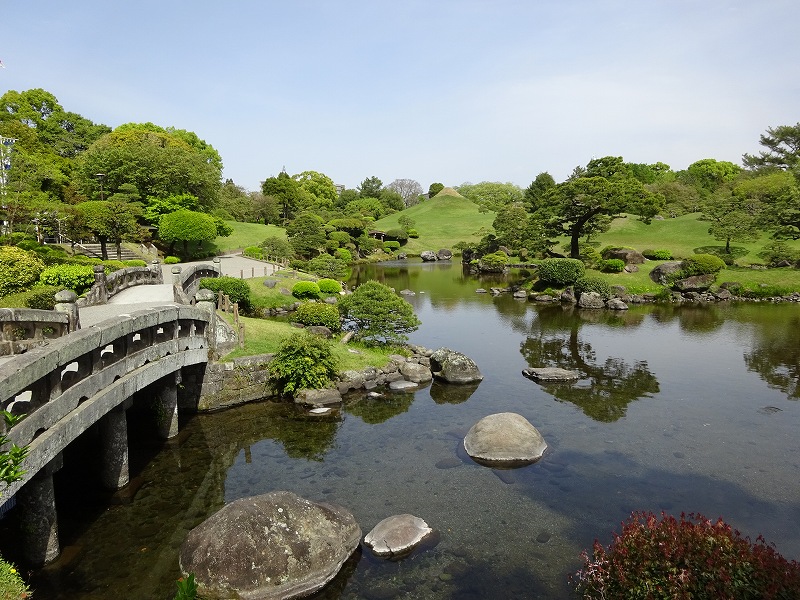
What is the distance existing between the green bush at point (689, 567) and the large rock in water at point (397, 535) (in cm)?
445

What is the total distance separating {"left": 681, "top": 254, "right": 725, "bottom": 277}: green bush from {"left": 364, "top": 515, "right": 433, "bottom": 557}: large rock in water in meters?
51.3

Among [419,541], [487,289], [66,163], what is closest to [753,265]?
[487,289]

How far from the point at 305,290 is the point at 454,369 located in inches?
807

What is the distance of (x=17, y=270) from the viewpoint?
25797mm

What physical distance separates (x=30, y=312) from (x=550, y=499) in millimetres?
16389

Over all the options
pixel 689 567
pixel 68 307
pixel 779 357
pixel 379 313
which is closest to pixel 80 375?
pixel 68 307

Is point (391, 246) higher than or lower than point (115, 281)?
higher

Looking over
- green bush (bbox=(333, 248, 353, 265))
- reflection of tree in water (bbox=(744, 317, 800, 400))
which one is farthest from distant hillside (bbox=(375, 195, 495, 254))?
reflection of tree in water (bbox=(744, 317, 800, 400))

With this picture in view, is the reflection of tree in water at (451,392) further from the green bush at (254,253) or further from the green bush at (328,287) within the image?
the green bush at (254,253)

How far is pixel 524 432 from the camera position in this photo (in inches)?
715

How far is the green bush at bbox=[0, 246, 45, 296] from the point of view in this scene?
24969mm

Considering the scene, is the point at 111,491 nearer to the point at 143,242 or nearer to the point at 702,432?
the point at 702,432

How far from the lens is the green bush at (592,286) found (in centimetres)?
4975

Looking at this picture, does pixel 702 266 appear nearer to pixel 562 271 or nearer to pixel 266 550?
pixel 562 271
